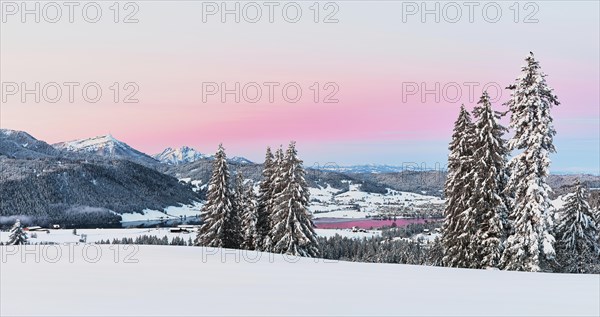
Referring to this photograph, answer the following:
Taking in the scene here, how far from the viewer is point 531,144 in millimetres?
22203

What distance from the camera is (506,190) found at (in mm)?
23062

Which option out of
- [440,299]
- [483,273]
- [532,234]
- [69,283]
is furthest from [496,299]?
[532,234]

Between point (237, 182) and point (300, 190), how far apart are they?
829cm

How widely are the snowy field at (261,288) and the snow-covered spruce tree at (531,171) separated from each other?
10.9m

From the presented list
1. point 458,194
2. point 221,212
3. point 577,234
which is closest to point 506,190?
point 458,194

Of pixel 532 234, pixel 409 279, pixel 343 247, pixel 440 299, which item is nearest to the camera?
pixel 440 299

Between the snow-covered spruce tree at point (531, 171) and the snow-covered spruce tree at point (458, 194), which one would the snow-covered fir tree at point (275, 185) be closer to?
the snow-covered spruce tree at point (458, 194)

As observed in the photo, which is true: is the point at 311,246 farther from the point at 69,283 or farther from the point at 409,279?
the point at 69,283

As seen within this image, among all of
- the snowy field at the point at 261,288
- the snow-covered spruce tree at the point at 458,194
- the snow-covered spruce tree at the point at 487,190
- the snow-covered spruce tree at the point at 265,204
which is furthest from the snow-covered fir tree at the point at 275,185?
the snowy field at the point at 261,288

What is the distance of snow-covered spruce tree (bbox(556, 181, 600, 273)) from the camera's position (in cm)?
2942

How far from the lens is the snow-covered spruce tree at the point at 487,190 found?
78.4 feet

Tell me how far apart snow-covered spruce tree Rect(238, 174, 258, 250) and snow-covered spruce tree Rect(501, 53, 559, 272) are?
20.5 m

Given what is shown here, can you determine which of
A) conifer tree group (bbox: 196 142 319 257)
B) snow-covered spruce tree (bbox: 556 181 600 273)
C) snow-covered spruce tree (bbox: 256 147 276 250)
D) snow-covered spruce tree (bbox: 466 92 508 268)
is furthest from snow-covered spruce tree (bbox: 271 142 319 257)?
snow-covered spruce tree (bbox: 556 181 600 273)

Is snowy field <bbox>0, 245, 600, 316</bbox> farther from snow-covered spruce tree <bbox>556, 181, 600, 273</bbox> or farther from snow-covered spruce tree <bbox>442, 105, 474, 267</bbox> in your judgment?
snow-covered spruce tree <bbox>556, 181, 600, 273</bbox>
